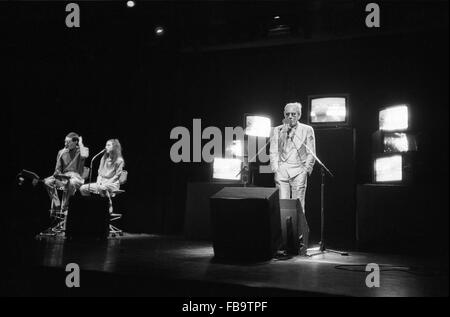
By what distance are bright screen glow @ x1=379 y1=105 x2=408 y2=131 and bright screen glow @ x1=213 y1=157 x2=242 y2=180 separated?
6.96 feet

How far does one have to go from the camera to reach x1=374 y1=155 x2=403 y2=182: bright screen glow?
17.5ft

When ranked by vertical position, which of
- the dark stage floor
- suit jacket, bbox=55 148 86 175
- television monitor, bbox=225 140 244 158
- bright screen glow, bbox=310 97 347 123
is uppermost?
bright screen glow, bbox=310 97 347 123

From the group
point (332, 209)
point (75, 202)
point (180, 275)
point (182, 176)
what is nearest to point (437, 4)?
point (332, 209)

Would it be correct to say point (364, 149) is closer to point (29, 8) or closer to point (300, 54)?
point (300, 54)

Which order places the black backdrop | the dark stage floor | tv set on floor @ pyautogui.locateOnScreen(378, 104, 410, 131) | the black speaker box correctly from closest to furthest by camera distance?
the dark stage floor → the black speaker box → tv set on floor @ pyautogui.locateOnScreen(378, 104, 410, 131) → the black backdrop

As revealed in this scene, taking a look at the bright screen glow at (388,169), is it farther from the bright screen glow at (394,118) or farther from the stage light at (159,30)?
the stage light at (159,30)

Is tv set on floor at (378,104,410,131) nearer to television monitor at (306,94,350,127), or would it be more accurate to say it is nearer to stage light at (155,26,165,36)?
television monitor at (306,94,350,127)

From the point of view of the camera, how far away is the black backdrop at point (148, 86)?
651 cm

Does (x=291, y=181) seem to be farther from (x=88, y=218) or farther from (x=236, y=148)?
(x=88, y=218)

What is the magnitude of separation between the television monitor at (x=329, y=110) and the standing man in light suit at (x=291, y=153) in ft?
3.61

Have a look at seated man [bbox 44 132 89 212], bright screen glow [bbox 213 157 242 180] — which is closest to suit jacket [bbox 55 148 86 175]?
seated man [bbox 44 132 89 212]

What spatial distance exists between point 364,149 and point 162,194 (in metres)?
3.43

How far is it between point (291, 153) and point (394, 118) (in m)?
1.75

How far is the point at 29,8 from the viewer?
6602 mm
